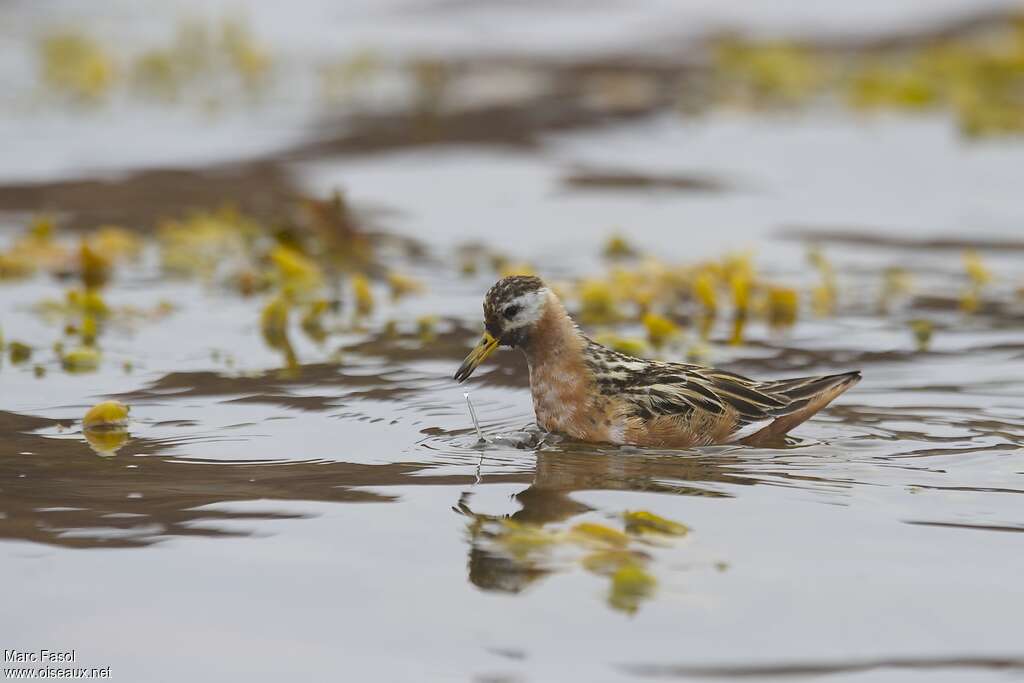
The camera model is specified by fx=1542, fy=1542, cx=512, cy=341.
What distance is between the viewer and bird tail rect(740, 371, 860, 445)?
7.88 m

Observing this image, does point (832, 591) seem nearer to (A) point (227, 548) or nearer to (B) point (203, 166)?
(A) point (227, 548)

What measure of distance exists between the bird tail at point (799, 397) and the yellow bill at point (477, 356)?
56.2 inches

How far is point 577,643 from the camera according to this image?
5.31 metres

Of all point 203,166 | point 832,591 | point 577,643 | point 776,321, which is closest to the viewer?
point 577,643

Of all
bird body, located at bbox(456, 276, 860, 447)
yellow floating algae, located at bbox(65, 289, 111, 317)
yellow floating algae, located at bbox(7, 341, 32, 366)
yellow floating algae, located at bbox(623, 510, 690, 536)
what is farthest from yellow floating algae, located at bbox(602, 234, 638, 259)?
yellow floating algae, located at bbox(623, 510, 690, 536)

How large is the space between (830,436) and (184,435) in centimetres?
334

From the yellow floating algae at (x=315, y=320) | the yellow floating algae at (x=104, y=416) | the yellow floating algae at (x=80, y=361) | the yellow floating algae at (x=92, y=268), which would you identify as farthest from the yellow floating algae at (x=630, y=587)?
the yellow floating algae at (x=92, y=268)

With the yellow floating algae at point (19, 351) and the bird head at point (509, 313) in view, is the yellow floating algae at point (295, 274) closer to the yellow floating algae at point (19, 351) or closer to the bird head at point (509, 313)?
the yellow floating algae at point (19, 351)

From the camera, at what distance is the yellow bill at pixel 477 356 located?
8133 mm

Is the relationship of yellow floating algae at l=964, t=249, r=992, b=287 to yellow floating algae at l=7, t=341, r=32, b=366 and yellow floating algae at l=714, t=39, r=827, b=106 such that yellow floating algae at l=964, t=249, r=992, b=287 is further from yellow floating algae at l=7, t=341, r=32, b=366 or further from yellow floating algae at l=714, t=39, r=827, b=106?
yellow floating algae at l=714, t=39, r=827, b=106

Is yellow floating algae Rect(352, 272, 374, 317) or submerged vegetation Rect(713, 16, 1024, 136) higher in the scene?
submerged vegetation Rect(713, 16, 1024, 136)

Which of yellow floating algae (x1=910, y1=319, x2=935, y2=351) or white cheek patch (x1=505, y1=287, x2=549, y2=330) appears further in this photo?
yellow floating algae (x1=910, y1=319, x2=935, y2=351)

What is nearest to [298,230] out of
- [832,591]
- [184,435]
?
[184,435]

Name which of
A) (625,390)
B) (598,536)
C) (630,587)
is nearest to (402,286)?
(625,390)
